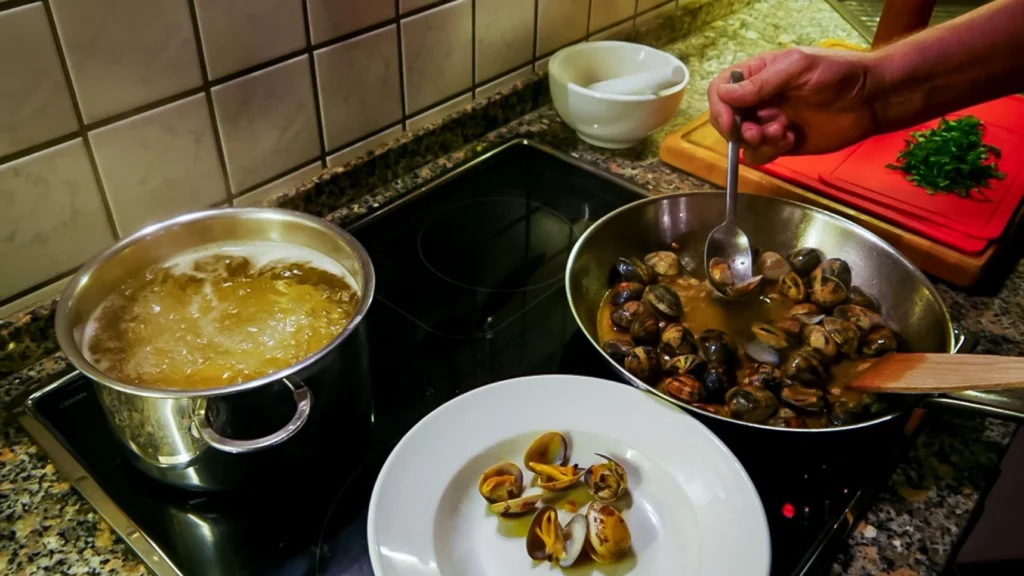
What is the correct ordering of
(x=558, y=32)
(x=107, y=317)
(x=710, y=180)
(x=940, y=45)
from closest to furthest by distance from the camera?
(x=107, y=317) → (x=940, y=45) → (x=710, y=180) → (x=558, y=32)

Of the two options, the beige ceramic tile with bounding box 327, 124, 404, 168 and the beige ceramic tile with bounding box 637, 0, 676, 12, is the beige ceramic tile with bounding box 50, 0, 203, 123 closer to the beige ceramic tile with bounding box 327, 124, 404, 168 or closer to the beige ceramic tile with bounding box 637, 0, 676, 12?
the beige ceramic tile with bounding box 327, 124, 404, 168

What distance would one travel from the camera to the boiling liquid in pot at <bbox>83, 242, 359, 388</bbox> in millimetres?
628

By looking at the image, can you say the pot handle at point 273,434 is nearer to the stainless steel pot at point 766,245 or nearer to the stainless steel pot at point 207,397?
the stainless steel pot at point 207,397

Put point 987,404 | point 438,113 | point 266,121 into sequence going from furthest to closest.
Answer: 1. point 438,113
2. point 266,121
3. point 987,404

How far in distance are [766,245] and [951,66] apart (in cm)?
32

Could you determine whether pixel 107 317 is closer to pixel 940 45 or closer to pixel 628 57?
pixel 628 57

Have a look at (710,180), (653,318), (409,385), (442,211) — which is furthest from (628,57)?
(409,385)

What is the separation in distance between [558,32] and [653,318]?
1.98ft

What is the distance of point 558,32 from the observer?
1.20 m

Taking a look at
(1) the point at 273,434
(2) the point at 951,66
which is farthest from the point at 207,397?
(2) the point at 951,66

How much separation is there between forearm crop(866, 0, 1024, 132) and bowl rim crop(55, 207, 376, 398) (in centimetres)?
71

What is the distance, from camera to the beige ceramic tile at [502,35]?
1062 millimetres

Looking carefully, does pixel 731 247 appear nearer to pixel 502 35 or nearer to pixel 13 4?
pixel 502 35

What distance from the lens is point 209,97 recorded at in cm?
79
